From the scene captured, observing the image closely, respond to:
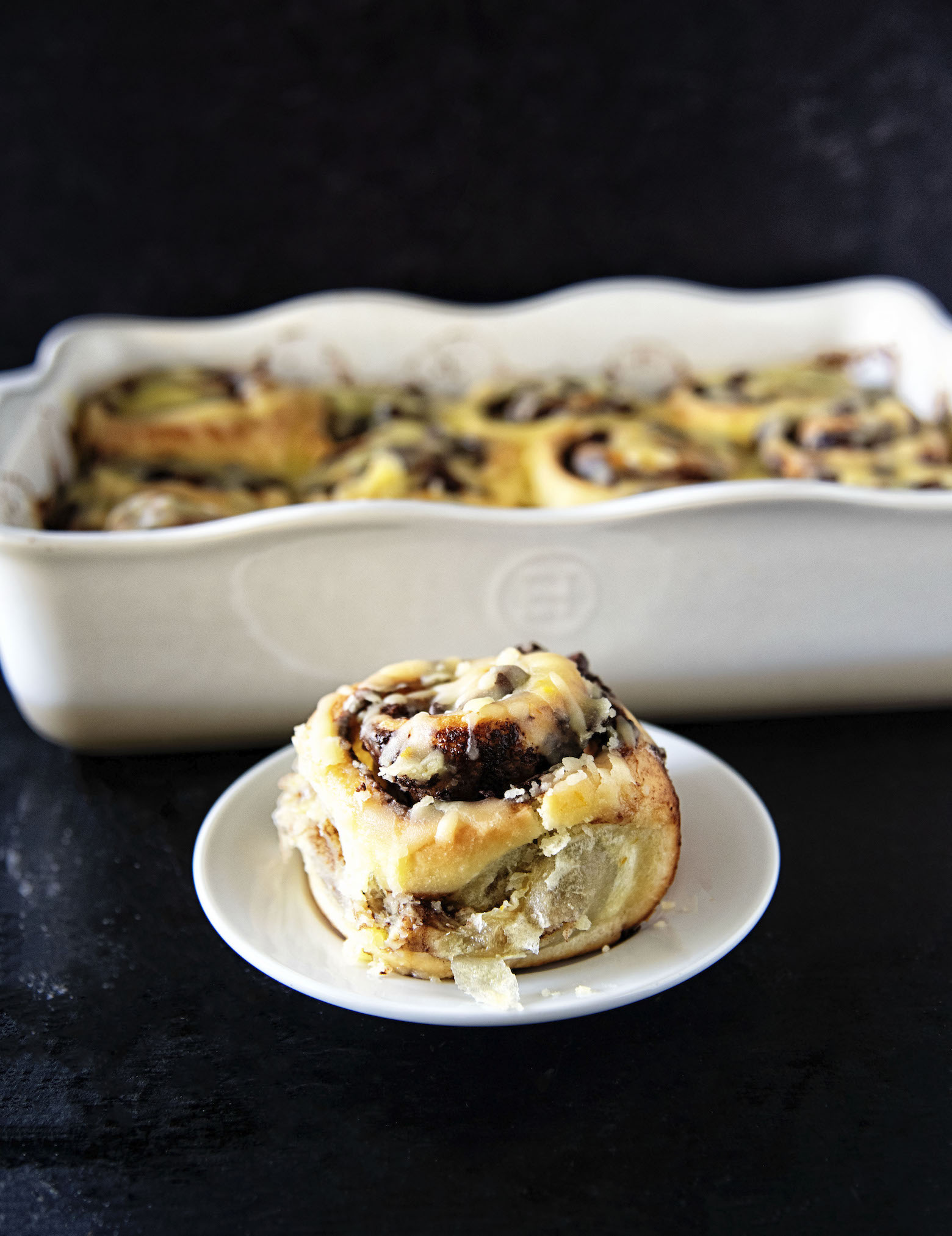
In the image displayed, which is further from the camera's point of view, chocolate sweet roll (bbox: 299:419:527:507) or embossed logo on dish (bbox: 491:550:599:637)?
chocolate sweet roll (bbox: 299:419:527:507)

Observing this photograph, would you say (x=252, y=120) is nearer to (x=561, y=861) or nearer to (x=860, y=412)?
(x=860, y=412)

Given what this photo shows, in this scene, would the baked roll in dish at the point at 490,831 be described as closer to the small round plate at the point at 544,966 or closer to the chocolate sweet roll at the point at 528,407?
the small round plate at the point at 544,966

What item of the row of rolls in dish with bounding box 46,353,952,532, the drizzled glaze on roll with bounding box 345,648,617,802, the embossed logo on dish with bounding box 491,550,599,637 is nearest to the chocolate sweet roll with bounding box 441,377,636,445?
the row of rolls in dish with bounding box 46,353,952,532

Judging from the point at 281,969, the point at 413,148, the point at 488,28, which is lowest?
the point at 281,969

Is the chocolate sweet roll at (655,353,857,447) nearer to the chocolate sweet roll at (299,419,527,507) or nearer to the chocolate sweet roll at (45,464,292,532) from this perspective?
the chocolate sweet roll at (299,419,527,507)

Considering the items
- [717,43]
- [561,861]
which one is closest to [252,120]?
[717,43]

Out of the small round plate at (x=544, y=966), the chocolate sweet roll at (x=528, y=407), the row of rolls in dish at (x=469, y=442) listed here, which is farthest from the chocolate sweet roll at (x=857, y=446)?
the small round plate at (x=544, y=966)

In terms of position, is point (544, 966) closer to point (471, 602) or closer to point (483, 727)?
point (483, 727)
